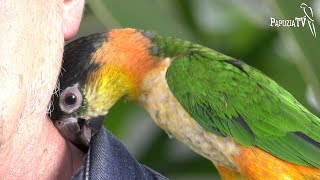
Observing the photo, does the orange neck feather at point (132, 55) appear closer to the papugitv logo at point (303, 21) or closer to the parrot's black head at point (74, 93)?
the parrot's black head at point (74, 93)

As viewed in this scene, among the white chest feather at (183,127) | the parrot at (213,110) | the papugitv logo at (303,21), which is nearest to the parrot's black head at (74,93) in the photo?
the parrot at (213,110)

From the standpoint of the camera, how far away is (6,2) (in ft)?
3.01

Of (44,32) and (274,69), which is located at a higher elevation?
Result: (44,32)

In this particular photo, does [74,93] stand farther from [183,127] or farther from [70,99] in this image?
[183,127]

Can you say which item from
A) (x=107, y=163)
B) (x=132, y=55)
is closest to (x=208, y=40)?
(x=132, y=55)

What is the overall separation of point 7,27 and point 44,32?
75mm

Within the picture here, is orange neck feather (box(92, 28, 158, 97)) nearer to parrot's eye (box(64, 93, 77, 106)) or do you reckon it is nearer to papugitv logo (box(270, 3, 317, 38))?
parrot's eye (box(64, 93, 77, 106))

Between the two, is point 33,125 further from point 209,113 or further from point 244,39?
point 244,39

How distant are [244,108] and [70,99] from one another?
302 millimetres

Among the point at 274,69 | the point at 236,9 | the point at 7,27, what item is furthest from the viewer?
the point at 236,9

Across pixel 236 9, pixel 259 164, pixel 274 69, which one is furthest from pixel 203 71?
pixel 236 9

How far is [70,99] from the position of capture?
3.78 ft

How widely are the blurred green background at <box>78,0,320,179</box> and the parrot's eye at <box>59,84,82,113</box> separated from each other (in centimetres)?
25

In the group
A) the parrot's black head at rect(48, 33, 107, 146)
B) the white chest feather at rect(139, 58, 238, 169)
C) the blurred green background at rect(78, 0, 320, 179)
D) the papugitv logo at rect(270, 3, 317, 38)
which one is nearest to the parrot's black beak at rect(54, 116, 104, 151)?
the parrot's black head at rect(48, 33, 107, 146)
